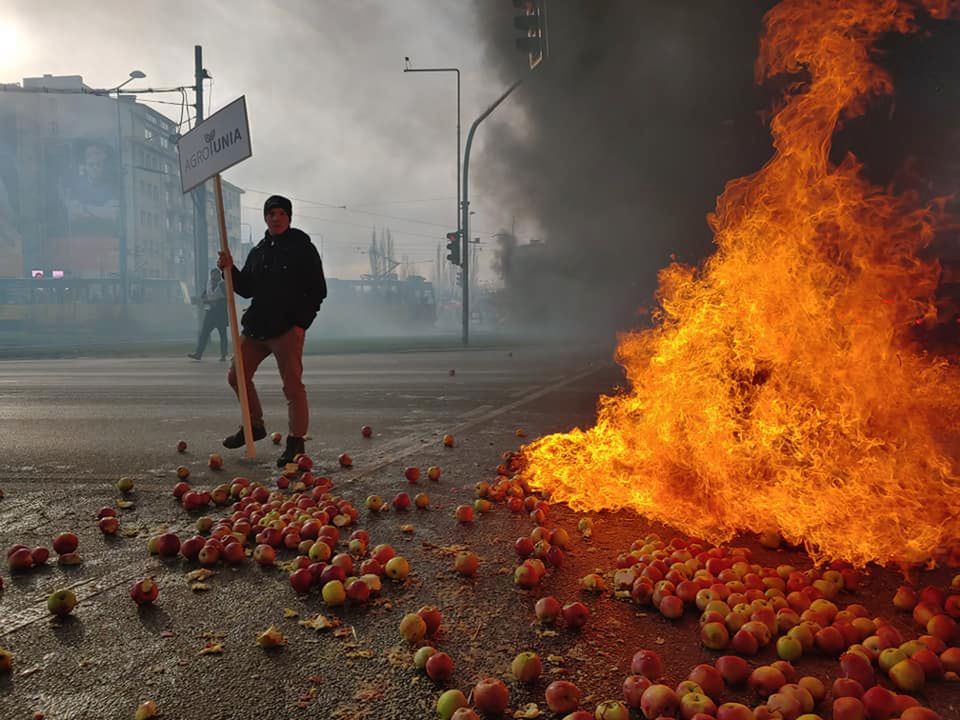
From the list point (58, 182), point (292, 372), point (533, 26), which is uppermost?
point (58, 182)

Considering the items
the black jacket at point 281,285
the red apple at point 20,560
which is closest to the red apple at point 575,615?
the red apple at point 20,560

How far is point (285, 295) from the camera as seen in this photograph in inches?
224

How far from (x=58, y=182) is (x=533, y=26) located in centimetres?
5765

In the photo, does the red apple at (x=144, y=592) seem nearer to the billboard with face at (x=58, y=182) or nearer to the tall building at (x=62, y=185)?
the tall building at (x=62, y=185)

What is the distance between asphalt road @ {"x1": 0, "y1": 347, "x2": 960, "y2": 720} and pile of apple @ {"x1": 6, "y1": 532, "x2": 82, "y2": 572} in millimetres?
58

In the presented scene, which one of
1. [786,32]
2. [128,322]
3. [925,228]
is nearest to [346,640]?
[786,32]

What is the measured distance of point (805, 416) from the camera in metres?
3.64

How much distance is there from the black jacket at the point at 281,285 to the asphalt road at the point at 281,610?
121 cm

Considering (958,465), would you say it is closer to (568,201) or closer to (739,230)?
(739,230)

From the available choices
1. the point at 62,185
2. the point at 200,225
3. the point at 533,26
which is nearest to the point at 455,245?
the point at 200,225

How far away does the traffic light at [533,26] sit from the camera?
12.3 meters

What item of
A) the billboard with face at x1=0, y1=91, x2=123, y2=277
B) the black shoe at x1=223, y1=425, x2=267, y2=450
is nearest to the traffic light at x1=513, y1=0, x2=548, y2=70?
the black shoe at x1=223, y1=425, x2=267, y2=450

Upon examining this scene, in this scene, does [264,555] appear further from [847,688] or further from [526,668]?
[847,688]

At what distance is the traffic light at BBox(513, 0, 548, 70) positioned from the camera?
12.3 meters
